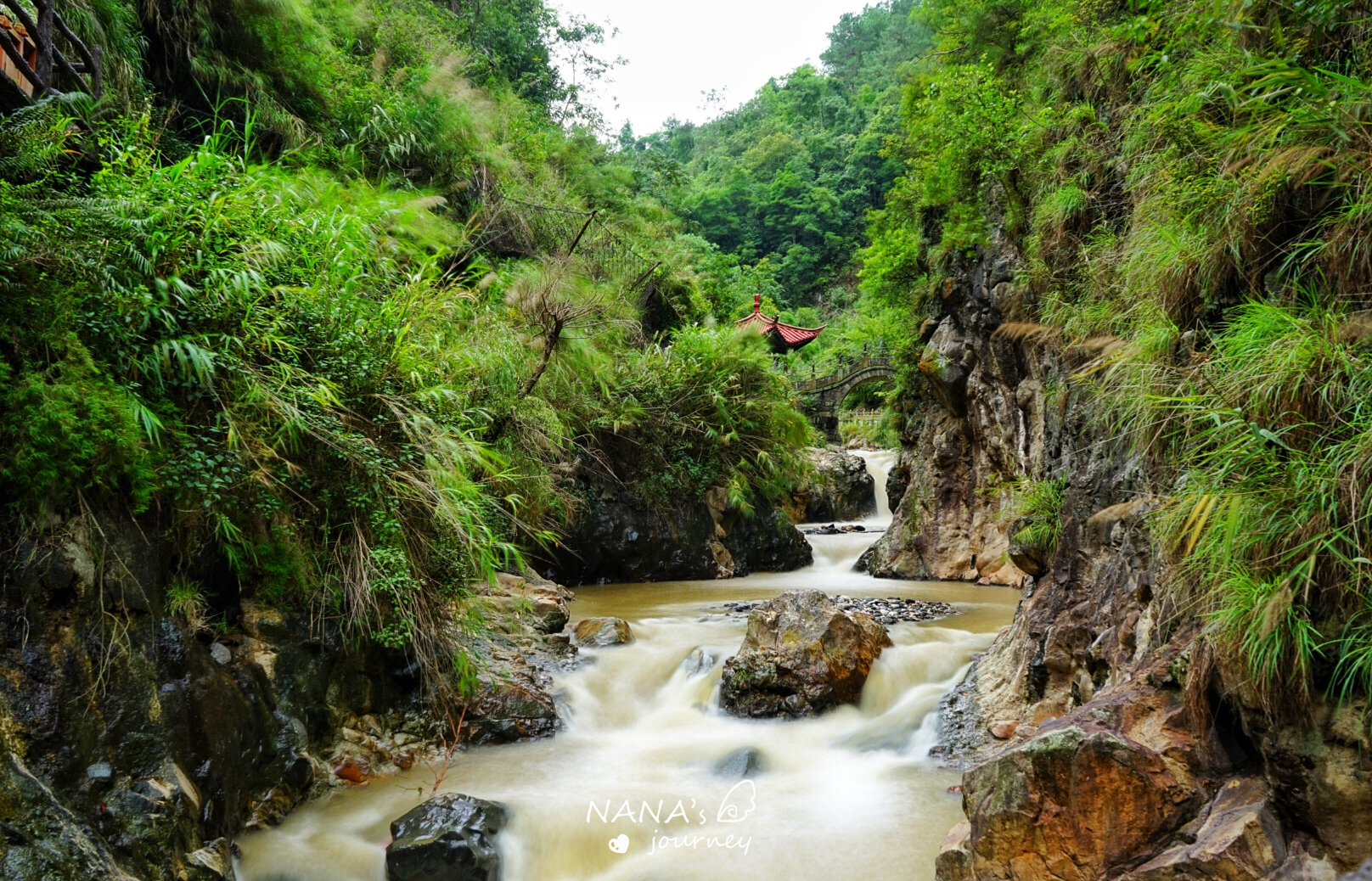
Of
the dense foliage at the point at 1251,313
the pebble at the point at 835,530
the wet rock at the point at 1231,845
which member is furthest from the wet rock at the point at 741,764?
the pebble at the point at 835,530

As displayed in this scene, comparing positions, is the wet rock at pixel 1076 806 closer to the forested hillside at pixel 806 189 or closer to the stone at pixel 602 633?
the stone at pixel 602 633

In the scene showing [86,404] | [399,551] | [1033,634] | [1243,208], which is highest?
[1243,208]

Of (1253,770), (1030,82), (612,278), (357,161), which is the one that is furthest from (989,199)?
(1253,770)

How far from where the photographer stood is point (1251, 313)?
3.19 metres

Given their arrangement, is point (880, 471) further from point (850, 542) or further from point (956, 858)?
point (956, 858)

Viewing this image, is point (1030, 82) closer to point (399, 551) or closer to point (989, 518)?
point (989, 518)

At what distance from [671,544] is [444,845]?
892cm

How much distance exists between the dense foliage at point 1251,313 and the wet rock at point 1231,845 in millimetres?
429

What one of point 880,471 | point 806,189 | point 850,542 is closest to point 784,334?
point 880,471

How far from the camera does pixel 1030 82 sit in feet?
31.8

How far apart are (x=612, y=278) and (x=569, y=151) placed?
4616 mm

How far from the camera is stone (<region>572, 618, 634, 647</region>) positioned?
7.05 metres

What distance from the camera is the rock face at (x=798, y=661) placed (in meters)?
5.67

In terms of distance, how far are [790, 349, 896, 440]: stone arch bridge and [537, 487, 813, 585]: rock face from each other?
9564 mm
